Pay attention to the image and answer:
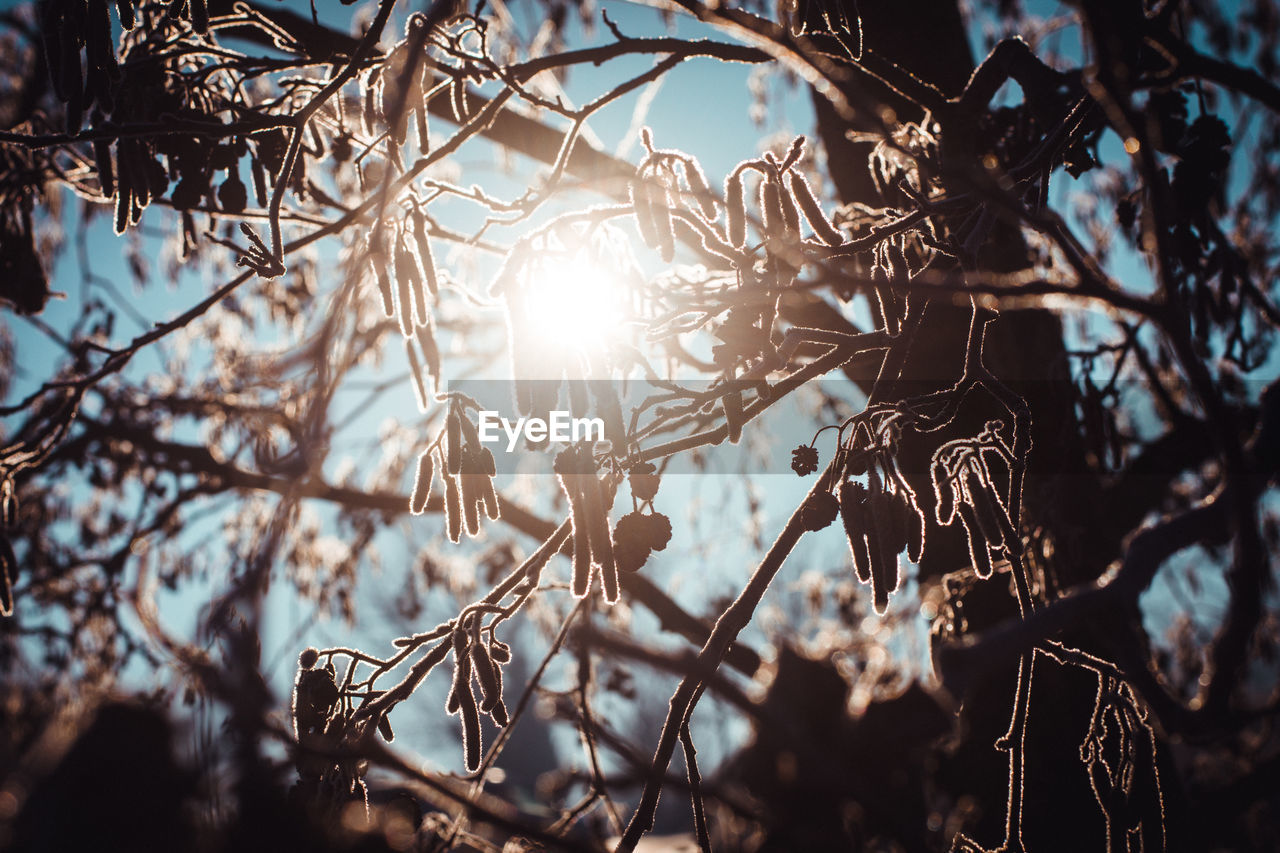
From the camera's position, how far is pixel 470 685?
1.30 meters

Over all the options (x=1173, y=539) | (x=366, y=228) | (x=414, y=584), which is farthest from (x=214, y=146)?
(x=414, y=584)

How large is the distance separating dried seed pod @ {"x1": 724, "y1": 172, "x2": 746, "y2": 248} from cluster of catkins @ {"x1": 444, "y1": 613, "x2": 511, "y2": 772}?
3.03 ft

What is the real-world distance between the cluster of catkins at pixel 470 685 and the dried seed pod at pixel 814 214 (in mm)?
1051

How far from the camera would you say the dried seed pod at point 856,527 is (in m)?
1.23

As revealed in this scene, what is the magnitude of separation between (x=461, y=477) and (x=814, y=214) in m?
0.93

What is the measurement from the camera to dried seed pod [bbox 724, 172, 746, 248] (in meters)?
1.44

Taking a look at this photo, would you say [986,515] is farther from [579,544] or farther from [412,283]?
[412,283]

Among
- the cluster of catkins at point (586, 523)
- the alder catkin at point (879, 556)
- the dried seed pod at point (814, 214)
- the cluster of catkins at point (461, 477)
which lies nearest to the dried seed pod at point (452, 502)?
the cluster of catkins at point (461, 477)

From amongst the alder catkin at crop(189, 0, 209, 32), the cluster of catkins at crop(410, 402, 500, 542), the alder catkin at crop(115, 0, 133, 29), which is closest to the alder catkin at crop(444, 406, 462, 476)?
the cluster of catkins at crop(410, 402, 500, 542)

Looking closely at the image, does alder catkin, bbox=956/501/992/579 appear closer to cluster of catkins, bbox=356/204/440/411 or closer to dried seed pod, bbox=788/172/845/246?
dried seed pod, bbox=788/172/845/246

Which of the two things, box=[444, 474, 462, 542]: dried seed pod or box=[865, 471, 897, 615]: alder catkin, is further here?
box=[444, 474, 462, 542]: dried seed pod

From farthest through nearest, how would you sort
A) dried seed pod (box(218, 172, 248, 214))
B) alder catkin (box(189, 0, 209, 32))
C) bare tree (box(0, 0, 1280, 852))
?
dried seed pod (box(218, 172, 248, 214)), alder catkin (box(189, 0, 209, 32)), bare tree (box(0, 0, 1280, 852))

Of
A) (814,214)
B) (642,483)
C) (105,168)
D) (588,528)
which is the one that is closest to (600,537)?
(588,528)

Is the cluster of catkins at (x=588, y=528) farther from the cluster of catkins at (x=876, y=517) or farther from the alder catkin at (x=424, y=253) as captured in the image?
the alder catkin at (x=424, y=253)
